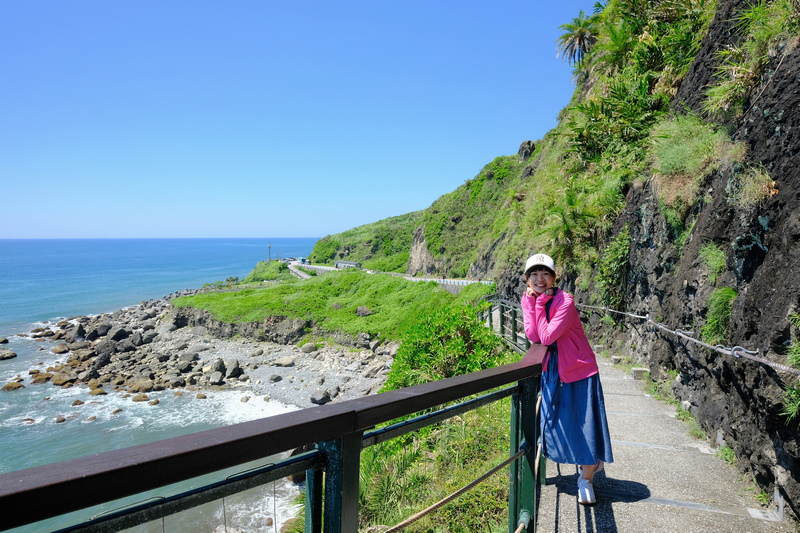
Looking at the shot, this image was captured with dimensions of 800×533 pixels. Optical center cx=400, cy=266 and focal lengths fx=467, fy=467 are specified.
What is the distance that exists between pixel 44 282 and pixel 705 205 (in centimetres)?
11092

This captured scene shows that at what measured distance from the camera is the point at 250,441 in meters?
1.21

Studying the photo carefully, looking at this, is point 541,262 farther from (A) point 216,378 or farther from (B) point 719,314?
(A) point 216,378

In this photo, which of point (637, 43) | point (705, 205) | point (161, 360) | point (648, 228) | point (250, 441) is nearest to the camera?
point (250, 441)

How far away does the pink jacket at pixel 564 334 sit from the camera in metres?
3.13

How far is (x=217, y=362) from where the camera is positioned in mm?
25141

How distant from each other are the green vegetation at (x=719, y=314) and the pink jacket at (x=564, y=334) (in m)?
2.53

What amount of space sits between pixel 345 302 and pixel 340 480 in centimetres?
3170

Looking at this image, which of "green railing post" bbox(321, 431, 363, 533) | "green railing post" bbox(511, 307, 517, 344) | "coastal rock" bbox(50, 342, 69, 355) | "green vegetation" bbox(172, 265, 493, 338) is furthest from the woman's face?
"coastal rock" bbox(50, 342, 69, 355)

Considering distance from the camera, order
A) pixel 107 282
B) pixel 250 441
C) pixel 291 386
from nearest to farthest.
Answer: pixel 250 441
pixel 291 386
pixel 107 282

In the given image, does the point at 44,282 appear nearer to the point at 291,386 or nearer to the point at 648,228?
the point at 291,386

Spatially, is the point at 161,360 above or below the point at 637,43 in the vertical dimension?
below

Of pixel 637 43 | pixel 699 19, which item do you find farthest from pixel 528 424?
pixel 637 43

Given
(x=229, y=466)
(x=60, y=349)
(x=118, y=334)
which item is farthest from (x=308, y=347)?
(x=229, y=466)

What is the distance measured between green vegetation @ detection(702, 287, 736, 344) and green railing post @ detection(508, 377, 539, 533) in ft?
11.0
